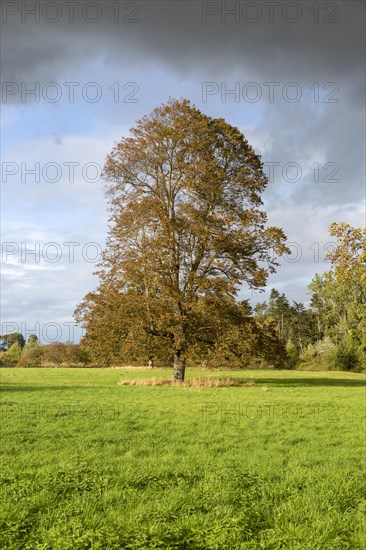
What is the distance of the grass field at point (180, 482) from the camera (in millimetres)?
6547

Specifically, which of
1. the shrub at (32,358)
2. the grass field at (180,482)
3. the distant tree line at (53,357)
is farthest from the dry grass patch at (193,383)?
the shrub at (32,358)

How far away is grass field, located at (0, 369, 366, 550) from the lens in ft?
21.5

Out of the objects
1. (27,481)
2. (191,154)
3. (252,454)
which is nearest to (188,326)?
(191,154)

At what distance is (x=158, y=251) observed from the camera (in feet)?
108

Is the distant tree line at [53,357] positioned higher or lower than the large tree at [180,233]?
lower

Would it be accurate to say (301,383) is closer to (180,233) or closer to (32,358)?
(180,233)

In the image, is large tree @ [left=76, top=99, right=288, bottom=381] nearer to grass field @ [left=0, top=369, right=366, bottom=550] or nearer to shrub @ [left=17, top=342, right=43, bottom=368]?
grass field @ [left=0, top=369, right=366, bottom=550]

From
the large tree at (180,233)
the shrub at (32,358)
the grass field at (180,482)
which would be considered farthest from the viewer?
the shrub at (32,358)

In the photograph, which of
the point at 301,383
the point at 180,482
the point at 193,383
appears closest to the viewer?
the point at 180,482

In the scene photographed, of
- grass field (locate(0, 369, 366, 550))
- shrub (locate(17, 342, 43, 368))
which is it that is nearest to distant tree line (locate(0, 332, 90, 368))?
shrub (locate(17, 342, 43, 368))

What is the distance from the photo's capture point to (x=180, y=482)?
8.80m

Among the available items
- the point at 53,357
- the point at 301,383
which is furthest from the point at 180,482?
the point at 53,357

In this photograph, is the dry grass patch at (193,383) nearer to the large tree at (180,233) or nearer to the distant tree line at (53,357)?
the large tree at (180,233)

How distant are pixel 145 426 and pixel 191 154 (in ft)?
79.5
